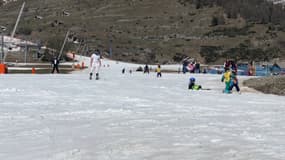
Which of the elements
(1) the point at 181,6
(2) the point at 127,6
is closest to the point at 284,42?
(1) the point at 181,6

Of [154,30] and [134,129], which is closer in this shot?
[134,129]

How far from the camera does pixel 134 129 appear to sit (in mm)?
11047

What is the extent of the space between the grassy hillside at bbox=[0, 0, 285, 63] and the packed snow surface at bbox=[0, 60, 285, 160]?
69960mm

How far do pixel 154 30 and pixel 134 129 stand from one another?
4690 inches

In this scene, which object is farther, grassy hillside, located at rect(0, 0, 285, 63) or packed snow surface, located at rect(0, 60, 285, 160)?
grassy hillside, located at rect(0, 0, 285, 63)

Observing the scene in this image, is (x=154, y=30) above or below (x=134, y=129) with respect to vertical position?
above

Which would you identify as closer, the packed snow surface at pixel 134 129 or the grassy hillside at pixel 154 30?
the packed snow surface at pixel 134 129

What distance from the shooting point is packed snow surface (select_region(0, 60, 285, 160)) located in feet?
27.8

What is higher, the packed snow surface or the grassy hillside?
the grassy hillside

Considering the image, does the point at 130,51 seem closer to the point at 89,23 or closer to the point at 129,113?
the point at 89,23

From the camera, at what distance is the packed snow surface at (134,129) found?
8.46m

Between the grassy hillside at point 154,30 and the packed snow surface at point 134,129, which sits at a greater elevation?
the grassy hillside at point 154,30

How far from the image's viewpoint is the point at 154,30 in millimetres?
129500

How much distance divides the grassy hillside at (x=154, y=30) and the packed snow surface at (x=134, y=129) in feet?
230
